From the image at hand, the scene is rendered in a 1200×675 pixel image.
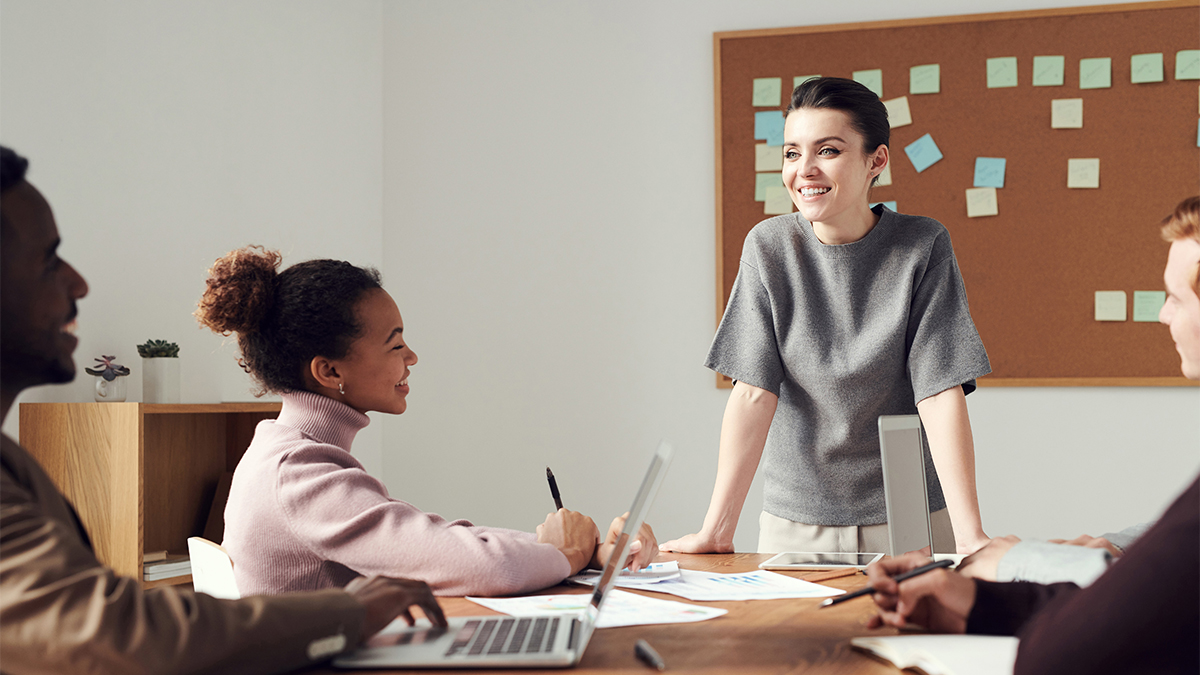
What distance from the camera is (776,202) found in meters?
3.17

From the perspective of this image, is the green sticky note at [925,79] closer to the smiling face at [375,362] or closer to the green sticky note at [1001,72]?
the green sticky note at [1001,72]

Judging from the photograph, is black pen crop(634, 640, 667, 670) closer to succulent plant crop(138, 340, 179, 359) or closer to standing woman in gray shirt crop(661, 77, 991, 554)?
standing woman in gray shirt crop(661, 77, 991, 554)

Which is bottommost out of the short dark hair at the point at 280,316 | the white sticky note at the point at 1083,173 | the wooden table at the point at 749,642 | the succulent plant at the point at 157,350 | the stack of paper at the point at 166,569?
the stack of paper at the point at 166,569

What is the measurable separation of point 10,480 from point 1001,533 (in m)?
2.93

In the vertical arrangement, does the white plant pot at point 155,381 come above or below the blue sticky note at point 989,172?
below

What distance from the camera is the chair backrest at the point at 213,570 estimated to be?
121 centimetres

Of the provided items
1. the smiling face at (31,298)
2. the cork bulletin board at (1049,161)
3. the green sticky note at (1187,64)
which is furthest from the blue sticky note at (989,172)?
the smiling face at (31,298)

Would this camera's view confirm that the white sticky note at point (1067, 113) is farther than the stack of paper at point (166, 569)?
Yes

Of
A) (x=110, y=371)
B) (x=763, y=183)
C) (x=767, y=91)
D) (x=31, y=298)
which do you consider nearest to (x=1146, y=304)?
A: (x=763, y=183)

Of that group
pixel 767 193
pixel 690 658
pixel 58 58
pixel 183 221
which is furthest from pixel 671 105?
pixel 690 658

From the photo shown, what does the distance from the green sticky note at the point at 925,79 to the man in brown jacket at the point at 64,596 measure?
2.79 m

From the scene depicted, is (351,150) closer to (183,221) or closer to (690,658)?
(183,221)

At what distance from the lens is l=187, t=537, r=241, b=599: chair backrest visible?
121cm

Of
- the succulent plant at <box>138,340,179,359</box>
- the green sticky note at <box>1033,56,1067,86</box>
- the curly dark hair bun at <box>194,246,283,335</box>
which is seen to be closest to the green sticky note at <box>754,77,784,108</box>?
the green sticky note at <box>1033,56,1067,86</box>
